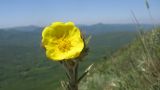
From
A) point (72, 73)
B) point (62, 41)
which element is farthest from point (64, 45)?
point (72, 73)

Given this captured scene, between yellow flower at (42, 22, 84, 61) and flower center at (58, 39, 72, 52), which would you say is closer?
yellow flower at (42, 22, 84, 61)

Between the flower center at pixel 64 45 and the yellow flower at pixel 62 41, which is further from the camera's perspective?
the flower center at pixel 64 45

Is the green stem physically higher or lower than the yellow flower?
lower

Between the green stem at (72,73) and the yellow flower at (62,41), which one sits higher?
the yellow flower at (62,41)

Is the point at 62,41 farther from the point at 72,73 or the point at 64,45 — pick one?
the point at 72,73

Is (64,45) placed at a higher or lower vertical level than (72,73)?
higher

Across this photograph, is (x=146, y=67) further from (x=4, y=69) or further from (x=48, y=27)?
(x=4, y=69)
